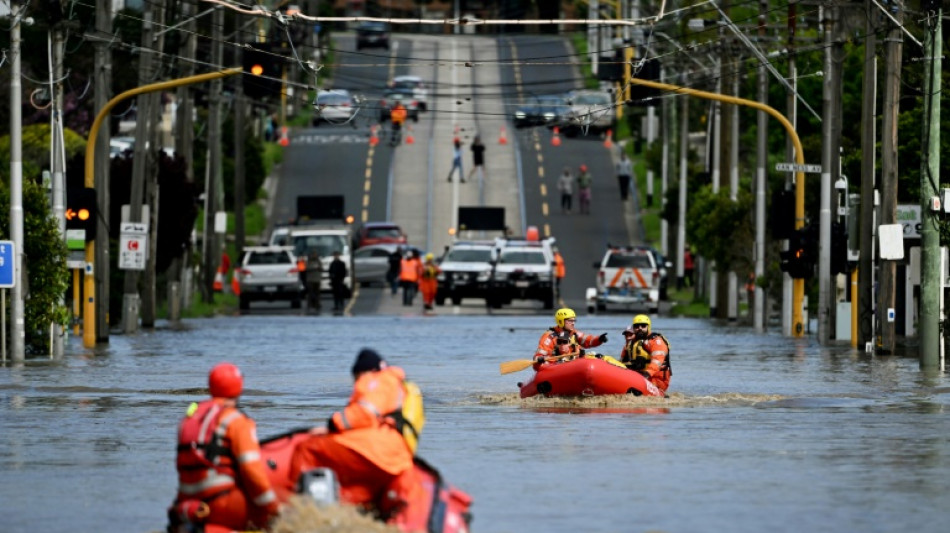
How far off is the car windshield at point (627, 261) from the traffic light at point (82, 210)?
77.3 ft

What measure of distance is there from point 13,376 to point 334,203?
4884cm

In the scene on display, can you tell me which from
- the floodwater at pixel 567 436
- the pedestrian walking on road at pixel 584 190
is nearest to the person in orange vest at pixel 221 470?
the floodwater at pixel 567 436

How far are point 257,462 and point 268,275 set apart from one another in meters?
53.3

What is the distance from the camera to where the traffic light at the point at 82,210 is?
1754 inches

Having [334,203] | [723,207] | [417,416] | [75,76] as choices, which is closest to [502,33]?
[334,203]

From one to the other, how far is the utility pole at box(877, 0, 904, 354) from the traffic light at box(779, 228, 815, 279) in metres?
8.09

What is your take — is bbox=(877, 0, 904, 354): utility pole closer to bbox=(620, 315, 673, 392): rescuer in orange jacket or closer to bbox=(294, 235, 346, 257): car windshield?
bbox=(620, 315, 673, 392): rescuer in orange jacket

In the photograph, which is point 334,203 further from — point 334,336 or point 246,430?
point 246,430

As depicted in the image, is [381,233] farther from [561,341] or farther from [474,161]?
[561,341]

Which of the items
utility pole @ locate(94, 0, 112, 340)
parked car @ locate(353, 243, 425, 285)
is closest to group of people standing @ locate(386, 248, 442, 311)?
parked car @ locate(353, 243, 425, 285)

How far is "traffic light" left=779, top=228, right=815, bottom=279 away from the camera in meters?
49.6

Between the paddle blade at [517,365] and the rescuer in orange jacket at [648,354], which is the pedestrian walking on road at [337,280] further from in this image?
the rescuer in orange jacket at [648,354]

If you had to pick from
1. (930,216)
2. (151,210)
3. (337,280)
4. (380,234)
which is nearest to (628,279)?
(337,280)

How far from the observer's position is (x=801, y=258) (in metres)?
49.8
